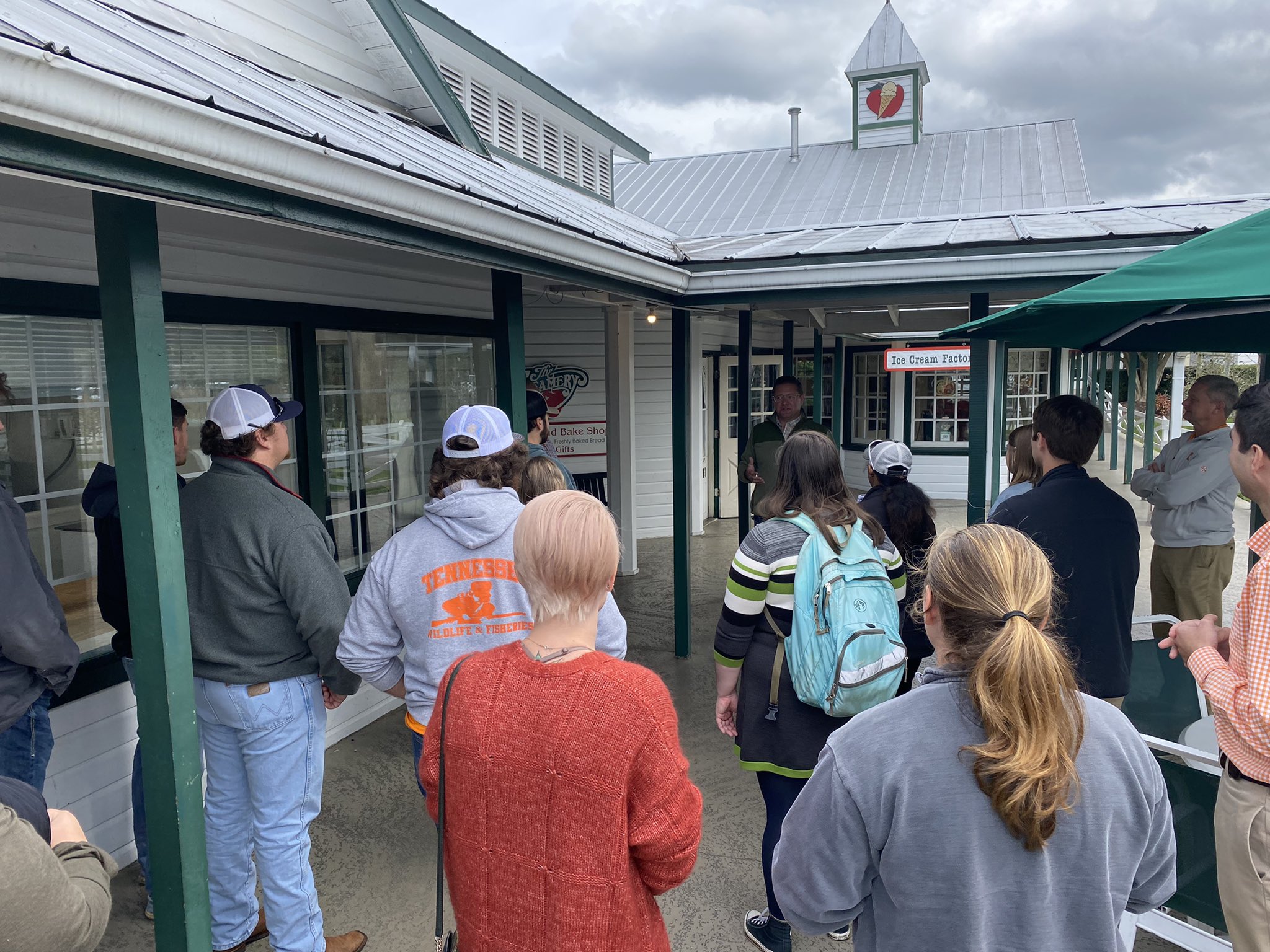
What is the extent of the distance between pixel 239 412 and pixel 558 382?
20.7 feet

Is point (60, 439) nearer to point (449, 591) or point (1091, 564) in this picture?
point (449, 591)

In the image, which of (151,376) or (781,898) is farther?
(151,376)

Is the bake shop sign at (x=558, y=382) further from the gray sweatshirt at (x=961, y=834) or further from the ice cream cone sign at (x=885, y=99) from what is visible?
the ice cream cone sign at (x=885, y=99)

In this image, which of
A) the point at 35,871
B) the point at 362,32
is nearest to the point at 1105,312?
the point at 35,871

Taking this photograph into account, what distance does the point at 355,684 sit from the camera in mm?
2617

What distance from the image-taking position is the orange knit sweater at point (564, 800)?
4.62 ft

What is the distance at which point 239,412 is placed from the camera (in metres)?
2.49

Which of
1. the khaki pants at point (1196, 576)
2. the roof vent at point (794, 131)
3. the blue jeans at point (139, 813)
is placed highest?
the roof vent at point (794, 131)

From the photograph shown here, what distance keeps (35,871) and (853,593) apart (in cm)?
200

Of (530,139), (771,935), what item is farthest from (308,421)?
(530,139)

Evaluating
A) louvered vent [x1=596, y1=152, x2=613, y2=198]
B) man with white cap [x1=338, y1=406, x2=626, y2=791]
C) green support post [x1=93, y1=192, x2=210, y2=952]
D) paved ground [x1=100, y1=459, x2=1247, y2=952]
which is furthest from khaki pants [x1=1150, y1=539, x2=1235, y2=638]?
louvered vent [x1=596, y1=152, x2=613, y2=198]

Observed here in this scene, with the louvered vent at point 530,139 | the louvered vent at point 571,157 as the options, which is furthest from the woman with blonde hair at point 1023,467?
the louvered vent at point 571,157

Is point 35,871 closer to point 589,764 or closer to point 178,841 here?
point 589,764

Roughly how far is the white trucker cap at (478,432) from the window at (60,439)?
4.63ft
